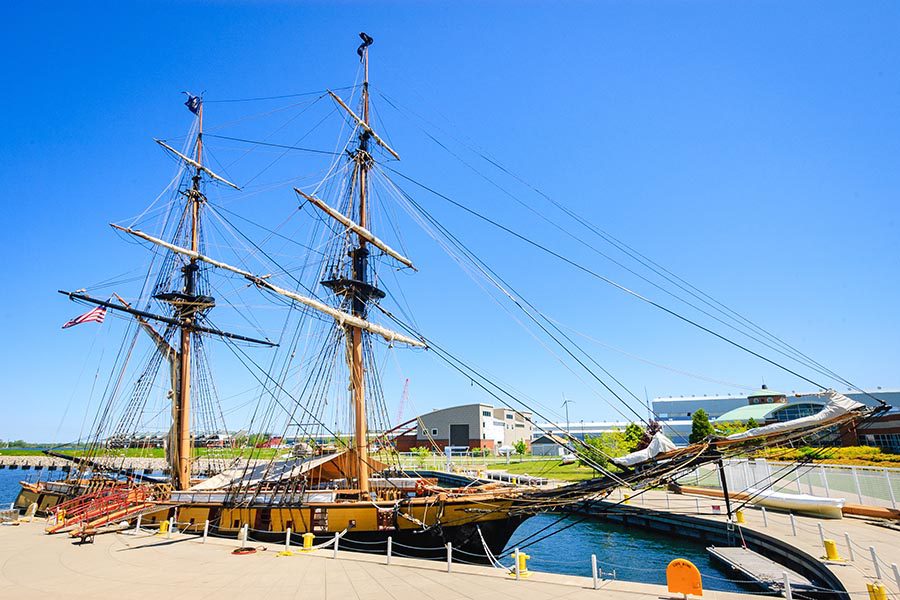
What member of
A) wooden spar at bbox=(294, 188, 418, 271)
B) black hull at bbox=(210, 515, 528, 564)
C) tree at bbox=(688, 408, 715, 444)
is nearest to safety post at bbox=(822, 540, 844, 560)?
black hull at bbox=(210, 515, 528, 564)

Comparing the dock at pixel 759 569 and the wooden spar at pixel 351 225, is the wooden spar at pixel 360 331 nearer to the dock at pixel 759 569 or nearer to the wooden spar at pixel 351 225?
the wooden spar at pixel 351 225

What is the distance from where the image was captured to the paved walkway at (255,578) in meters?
11.2

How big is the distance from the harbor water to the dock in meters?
0.54

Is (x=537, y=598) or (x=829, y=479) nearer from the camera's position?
(x=537, y=598)

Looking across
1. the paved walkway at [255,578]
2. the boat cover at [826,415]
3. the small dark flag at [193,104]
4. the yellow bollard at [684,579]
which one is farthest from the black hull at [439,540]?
the small dark flag at [193,104]

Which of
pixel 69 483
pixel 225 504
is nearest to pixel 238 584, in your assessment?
pixel 225 504

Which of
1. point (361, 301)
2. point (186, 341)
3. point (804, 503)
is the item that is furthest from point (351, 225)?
point (804, 503)

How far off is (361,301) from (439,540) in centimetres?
1142

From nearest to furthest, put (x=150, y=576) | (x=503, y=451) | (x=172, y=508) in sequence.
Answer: (x=150, y=576), (x=172, y=508), (x=503, y=451)

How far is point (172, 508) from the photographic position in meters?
21.5

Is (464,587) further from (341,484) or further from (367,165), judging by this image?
(367,165)

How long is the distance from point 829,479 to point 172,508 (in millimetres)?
31216

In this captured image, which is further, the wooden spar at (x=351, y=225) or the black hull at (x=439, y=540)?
the wooden spar at (x=351, y=225)

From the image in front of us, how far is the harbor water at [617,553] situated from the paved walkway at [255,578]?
15.2 feet
